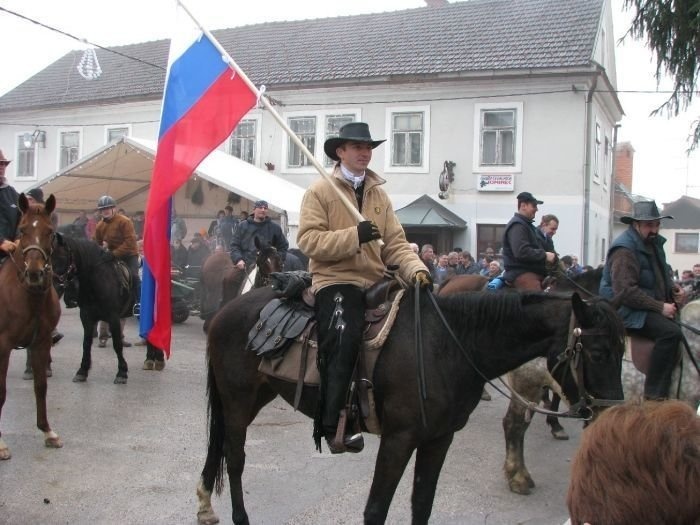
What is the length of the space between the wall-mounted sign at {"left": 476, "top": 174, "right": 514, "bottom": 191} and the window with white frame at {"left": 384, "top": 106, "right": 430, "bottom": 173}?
180cm

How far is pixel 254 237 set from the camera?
10.5m

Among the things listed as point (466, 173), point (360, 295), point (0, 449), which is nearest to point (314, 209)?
point (360, 295)

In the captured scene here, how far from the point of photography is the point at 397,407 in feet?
12.2

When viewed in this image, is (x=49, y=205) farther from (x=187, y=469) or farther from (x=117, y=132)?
(x=117, y=132)

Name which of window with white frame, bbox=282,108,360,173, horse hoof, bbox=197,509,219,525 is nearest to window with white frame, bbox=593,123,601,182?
window with white frame, bbox=282,108,360,173

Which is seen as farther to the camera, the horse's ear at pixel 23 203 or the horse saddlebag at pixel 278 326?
the horse's ear at pixel 23 203

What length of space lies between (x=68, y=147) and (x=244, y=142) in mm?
8440

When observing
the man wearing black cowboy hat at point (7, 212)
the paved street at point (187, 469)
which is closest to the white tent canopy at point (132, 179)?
the paved street at point (187, 469)

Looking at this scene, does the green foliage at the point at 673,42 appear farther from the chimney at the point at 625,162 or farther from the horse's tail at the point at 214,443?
the chimney at the point at 625,162

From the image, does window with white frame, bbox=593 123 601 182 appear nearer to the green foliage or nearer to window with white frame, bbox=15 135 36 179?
the green foliage

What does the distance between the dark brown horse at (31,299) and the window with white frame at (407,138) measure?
16.3 m

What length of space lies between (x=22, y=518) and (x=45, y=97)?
1069 inches

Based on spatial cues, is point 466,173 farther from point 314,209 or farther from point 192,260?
point 314,209

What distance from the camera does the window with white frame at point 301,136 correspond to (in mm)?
22781
